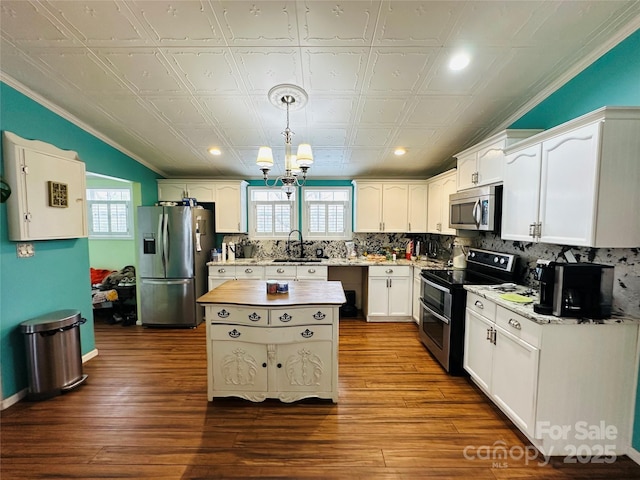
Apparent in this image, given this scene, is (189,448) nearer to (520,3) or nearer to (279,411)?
(279,411)

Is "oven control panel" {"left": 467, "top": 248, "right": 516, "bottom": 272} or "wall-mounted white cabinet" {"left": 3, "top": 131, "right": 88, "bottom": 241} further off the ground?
"wall-mounted white cabinet" {"left": 3, "top": 131, "right": 88, "bottom": 241}

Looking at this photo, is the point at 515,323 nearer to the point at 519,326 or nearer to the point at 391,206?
the point at 519,326

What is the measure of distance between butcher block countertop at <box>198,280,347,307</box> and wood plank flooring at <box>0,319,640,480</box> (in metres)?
0.90

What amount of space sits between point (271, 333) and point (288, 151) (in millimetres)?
1535

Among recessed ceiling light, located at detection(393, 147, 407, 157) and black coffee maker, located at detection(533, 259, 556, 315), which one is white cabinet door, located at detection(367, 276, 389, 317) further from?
black coffee maker, located at detection(533, 259, 556, 315)

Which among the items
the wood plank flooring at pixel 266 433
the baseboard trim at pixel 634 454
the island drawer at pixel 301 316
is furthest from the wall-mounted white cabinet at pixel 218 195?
the baseboard trim at pixel 634 454

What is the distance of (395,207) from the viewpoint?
4406mm

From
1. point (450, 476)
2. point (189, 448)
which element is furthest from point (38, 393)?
point (450, 476)

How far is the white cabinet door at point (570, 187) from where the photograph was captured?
166cm

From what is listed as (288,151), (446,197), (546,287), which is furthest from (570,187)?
(288,151)

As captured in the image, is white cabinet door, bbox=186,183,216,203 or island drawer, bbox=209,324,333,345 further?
white cabinet door, bbox=186,183,216,203

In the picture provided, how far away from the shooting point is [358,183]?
438cm

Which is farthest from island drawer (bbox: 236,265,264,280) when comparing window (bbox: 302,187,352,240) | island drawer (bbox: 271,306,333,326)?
island drawer (bbox: 271,306,333,326)

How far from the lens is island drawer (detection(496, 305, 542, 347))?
170 centimetres
